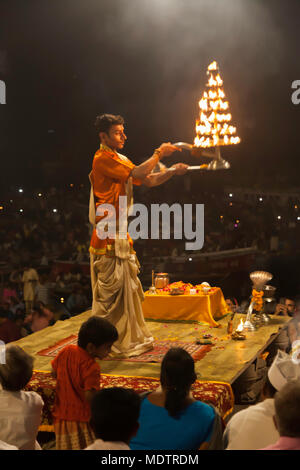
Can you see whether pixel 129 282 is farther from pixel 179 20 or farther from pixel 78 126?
pixel 78 126

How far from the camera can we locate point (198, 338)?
20.0ft

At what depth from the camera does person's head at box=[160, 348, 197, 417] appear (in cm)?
288

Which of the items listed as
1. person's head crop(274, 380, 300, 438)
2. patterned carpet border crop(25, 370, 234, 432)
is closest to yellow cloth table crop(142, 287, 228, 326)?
patterned carpet border crop(25, 370, 234, 432)

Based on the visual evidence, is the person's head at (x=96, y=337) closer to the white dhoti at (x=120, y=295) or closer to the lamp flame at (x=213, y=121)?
the white dhoti at (x=120, y=295)

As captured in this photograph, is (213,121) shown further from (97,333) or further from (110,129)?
(97,333)

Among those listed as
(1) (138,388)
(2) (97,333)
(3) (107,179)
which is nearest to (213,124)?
(3) (107,179)

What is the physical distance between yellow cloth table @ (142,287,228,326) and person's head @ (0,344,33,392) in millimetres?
3669

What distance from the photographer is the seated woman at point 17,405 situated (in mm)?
3191

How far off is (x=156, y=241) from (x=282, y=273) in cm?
245

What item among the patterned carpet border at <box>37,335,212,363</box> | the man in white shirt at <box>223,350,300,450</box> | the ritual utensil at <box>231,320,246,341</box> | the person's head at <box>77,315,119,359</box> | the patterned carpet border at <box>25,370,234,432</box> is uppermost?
the person's head at <box>77,315,119,359</box>

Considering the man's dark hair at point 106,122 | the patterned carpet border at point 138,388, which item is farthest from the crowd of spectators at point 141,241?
the patterned carpet border at point 138,388

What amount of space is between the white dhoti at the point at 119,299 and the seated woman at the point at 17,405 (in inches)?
85.1

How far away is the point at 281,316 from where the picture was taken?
696 cm

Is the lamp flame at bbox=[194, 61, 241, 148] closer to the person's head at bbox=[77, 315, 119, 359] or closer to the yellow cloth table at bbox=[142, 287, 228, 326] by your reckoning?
the yellow cloth table at bbox=[142, 287, 228, 326]
